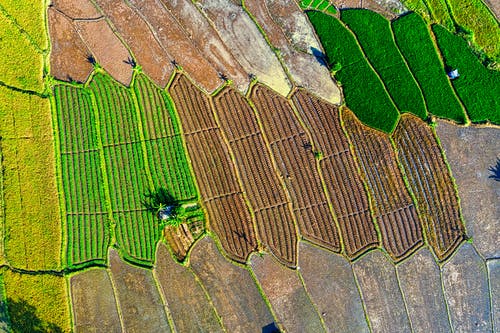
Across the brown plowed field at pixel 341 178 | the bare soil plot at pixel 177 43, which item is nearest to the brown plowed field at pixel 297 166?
the brown plowed field at pixel 341 178

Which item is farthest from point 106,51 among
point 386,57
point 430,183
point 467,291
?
point 467,291

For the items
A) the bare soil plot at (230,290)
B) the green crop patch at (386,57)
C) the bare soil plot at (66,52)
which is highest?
the green crop patch at (386,57)

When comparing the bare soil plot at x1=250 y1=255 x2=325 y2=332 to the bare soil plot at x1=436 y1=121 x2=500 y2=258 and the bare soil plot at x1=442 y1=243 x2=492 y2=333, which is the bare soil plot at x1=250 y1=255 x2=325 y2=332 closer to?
the bare soil plot at x1=442 y1=243 x2=492 y2=333

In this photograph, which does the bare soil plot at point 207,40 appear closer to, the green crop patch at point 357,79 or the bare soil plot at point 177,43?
the bare soil plot at point 177,43

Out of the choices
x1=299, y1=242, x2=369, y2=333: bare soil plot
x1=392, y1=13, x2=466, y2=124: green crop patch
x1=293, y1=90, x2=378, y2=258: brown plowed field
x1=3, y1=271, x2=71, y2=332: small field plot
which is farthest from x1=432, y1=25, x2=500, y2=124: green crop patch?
x1=3, y1=271, x2=71, y2=332: small field plot

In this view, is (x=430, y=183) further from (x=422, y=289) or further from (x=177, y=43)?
(x=177, y=43)

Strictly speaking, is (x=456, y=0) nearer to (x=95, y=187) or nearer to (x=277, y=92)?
(x=277, y=92)
